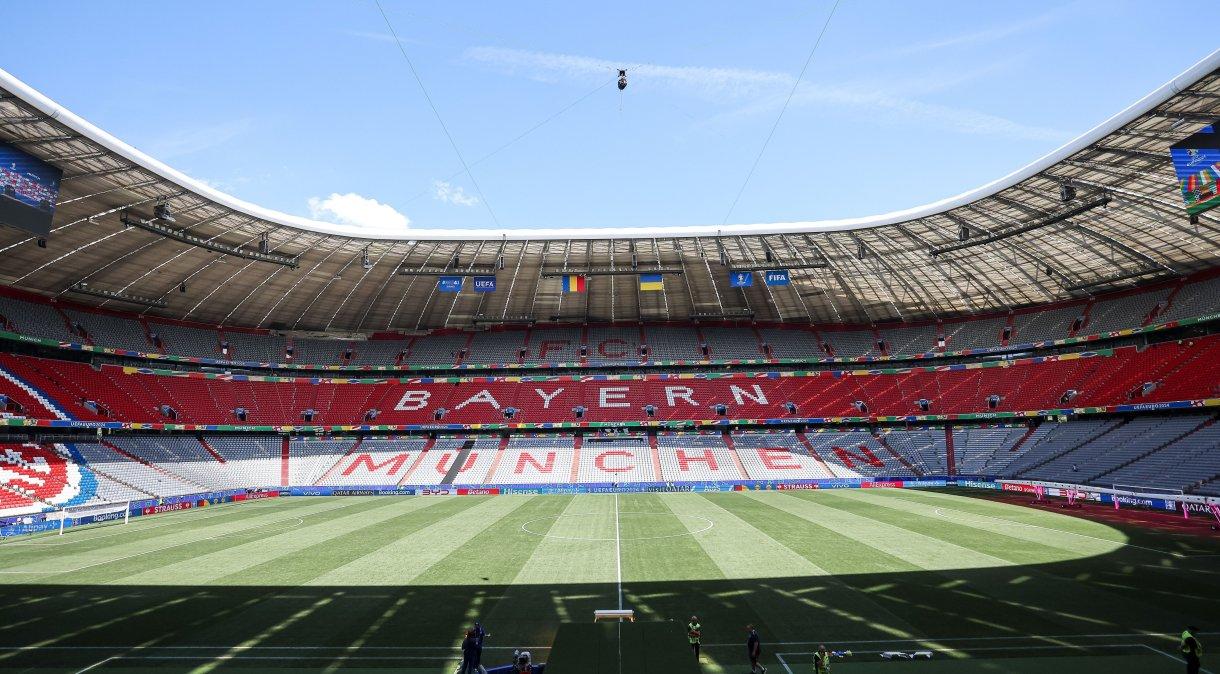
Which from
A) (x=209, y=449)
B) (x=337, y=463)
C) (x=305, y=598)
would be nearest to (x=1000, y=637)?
(x=305, y=598)

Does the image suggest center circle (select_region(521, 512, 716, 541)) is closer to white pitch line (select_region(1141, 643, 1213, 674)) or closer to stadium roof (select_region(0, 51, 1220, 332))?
stadium roof (select_region(0, 51, 1220, 332))

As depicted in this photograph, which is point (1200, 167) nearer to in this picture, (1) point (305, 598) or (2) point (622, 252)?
A: (2) point (622, 252)

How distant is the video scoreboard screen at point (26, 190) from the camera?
78.0ft

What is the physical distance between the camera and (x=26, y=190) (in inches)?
968

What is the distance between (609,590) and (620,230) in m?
25.3

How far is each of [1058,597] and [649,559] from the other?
447 inches

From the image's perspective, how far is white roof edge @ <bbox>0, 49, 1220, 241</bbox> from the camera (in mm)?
21234

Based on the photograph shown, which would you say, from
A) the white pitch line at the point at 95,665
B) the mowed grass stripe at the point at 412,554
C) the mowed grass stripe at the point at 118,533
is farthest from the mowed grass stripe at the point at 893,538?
the mowed grass stripe at the point at 118,533

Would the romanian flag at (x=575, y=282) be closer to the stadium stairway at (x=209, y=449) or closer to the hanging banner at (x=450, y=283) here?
the hanging banner at (x=450, y=283)

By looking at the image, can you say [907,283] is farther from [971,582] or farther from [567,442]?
[971,582]

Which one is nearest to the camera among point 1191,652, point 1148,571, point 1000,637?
point 1191,652

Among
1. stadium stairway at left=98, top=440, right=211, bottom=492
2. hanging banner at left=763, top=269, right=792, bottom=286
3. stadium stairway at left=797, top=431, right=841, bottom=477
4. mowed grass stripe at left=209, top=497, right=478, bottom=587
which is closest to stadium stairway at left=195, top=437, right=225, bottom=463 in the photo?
stadium stairway at left=98, top=440, right=211, bottom=492

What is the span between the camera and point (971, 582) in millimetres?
16844

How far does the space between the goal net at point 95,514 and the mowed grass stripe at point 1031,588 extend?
38587 millimetres
